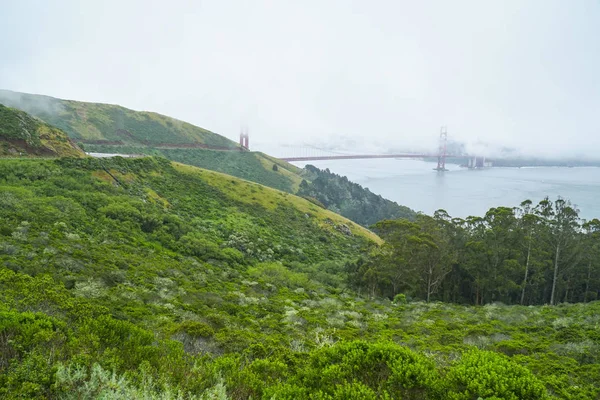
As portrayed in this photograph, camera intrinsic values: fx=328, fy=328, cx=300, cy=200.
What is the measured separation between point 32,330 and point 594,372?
44.3 feet

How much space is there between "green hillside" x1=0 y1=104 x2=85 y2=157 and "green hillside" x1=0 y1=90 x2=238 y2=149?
45888mm

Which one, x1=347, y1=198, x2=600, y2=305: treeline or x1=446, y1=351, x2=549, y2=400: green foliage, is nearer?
x1=446, y1=351, x2=549, y2=400: green foliage

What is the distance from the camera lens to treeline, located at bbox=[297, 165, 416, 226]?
88.2m

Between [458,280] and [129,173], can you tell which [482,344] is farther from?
[129,173]

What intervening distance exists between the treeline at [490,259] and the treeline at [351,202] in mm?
53902

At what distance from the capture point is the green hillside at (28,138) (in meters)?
30.4

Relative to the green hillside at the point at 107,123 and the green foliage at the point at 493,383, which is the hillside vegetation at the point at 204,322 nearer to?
the green foliage at the point at 493,383

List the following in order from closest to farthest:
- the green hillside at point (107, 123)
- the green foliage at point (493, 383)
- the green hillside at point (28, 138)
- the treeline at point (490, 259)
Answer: the green foliage at point (493, 383), the treeline at point (490, 259), the green hillside at point (28, 138), the green hillside at point (107, 123)

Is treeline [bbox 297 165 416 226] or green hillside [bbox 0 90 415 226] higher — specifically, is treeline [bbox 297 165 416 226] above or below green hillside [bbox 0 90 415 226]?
below

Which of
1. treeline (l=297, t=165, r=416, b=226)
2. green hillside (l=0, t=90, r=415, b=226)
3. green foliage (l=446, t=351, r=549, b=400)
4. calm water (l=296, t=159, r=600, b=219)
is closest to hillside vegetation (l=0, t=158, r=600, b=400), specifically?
green foliage (l=446, t=351, r=549, b=400)

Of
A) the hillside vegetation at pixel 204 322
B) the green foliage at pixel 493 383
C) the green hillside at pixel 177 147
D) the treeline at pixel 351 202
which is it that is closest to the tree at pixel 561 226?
the hillside vegetation at pixel 204 322

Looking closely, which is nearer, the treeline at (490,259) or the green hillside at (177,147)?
the treeline at (490,259)

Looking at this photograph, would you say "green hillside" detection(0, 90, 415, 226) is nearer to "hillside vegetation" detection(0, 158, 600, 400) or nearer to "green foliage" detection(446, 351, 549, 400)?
"hillside vegetation" detection(0, 158, 600, 400)

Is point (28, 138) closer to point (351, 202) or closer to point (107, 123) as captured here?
point (107, 123)
